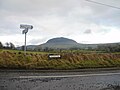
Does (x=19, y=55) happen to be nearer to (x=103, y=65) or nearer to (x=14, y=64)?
(x=14, y=64)

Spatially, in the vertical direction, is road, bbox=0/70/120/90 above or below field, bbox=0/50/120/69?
below

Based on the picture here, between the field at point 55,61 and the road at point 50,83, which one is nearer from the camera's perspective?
the road at point 50,83

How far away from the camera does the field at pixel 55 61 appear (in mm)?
18438

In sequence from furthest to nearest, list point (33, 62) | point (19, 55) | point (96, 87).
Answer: point (19, 55) < point (33, 62) < point (96, 87)

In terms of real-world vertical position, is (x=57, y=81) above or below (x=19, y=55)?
below

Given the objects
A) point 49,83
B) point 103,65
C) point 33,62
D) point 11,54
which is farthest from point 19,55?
point 49,83

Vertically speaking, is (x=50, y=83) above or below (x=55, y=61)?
below

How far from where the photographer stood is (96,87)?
1183 centimetres

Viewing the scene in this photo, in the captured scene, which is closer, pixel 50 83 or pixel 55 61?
pixel 50 83

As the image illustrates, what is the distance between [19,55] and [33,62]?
78.0 inches

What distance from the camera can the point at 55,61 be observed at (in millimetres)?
20141

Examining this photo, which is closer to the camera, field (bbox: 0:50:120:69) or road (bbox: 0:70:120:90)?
road (bbox: 0:70:120:90)

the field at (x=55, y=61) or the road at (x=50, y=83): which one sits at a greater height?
the field at (x=55, y=61)

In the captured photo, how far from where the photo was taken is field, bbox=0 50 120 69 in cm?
1844
